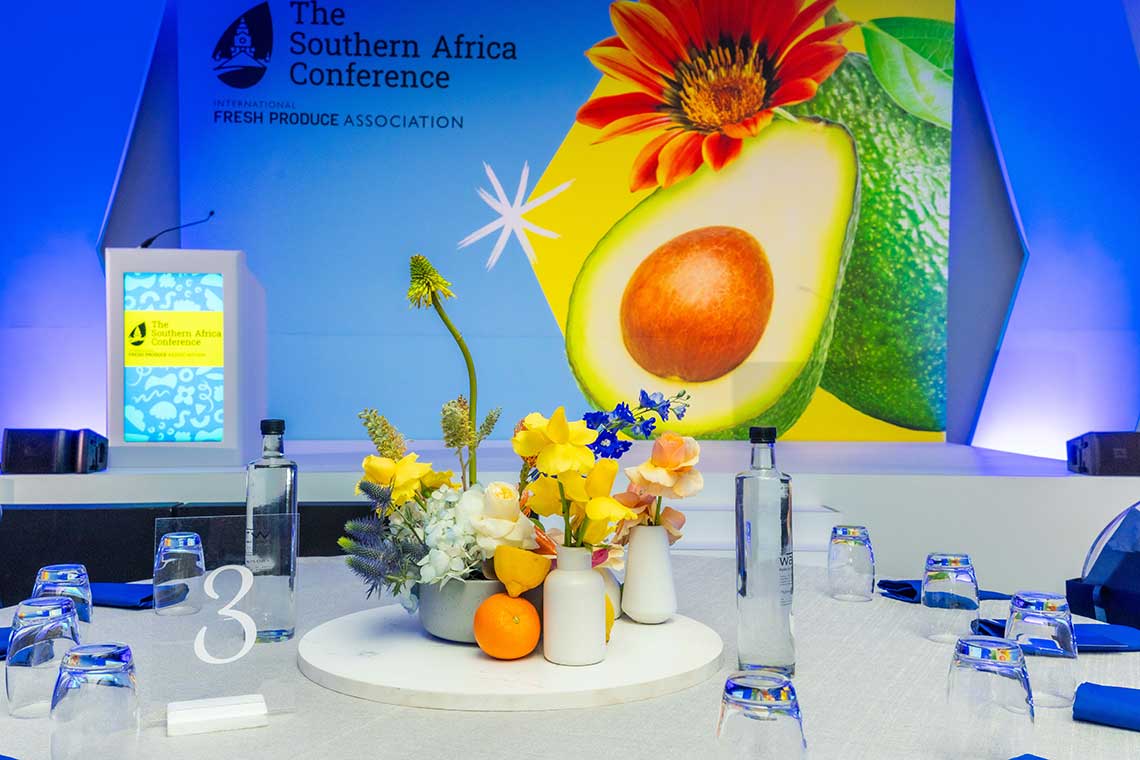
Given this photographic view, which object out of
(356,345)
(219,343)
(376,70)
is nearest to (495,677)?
(219,343)

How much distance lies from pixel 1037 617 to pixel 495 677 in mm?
650

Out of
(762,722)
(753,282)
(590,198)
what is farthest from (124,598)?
(753,282)

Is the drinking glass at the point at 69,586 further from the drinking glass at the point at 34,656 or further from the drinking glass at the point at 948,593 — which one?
the drinking glass at the point at 948,593

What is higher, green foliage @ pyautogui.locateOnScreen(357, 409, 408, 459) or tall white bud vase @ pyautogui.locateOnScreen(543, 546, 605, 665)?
green foliage @ pyautogui.locateOnScreen(357, 409, 408, 459)

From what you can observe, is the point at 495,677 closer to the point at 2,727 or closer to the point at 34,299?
the point at 2,727

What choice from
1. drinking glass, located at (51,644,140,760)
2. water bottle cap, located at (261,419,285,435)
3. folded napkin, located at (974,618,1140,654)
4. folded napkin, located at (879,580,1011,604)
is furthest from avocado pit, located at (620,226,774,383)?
drinking glass, located at (51,644,140,760)

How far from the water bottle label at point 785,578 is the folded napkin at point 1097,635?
1.47 feet

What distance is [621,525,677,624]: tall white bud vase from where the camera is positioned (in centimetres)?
138

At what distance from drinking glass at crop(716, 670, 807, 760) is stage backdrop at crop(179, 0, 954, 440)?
496 centimetres

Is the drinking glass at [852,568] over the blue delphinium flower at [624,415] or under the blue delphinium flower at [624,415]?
under

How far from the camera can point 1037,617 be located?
47.2 inches

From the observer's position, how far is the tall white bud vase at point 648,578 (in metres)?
1.38

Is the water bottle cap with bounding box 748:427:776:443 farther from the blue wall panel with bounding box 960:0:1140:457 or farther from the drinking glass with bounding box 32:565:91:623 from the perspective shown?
the blue wall panel with bounding box 960:0:1140:457

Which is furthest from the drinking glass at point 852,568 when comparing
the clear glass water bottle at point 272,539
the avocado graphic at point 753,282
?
the avocado graphic at point 753,282
